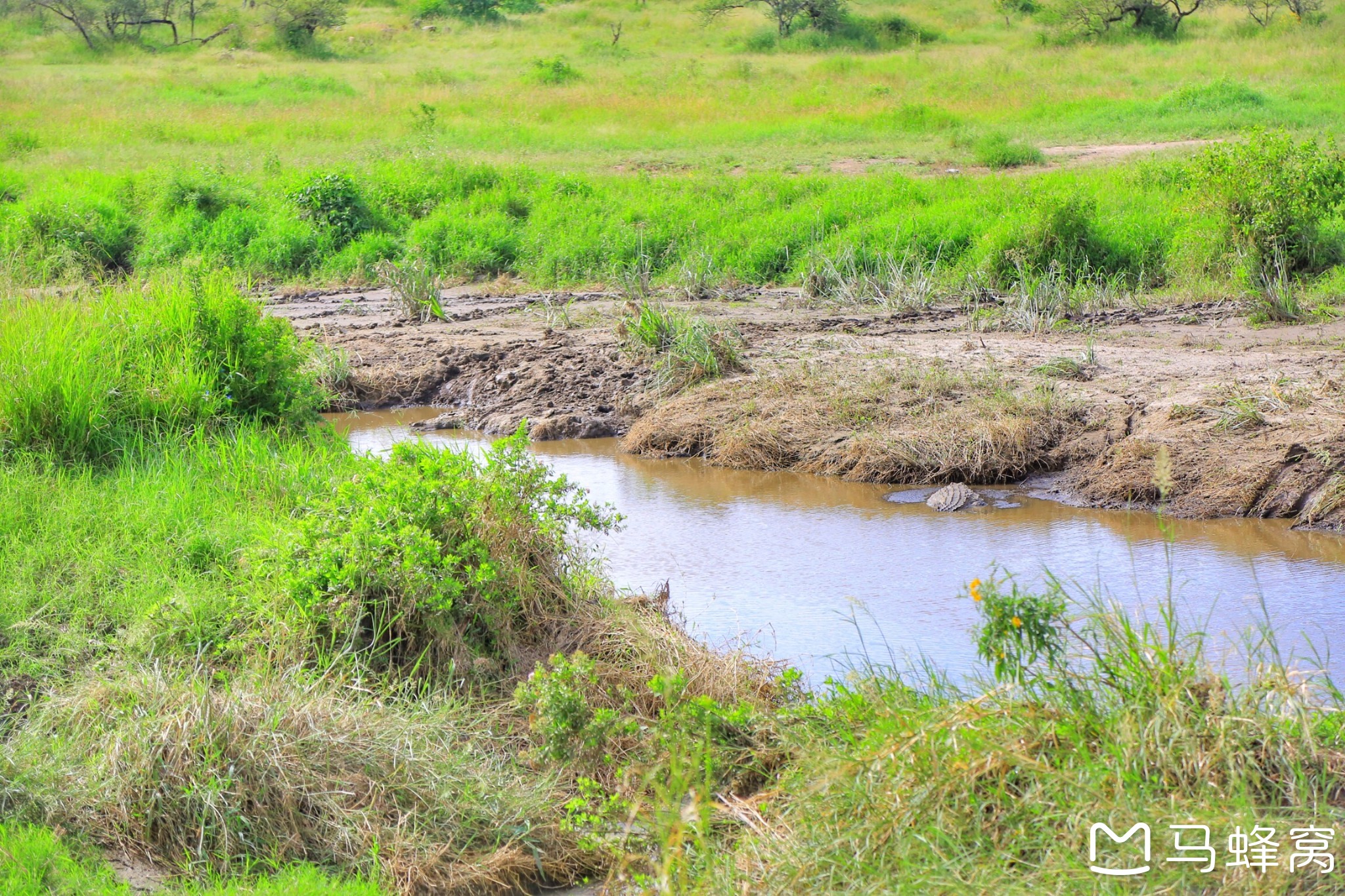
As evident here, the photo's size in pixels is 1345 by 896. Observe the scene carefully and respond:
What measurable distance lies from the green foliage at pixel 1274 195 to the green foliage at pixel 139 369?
763 centimetres

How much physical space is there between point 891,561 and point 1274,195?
19.8 ft

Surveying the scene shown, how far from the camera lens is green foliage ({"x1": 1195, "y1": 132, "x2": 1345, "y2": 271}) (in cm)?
1029

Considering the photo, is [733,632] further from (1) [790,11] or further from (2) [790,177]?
(1) [790,11]

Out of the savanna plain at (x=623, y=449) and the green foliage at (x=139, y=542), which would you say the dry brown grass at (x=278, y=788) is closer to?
the savanna plain at (x=623, y=449)

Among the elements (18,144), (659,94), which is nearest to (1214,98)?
(659,94)

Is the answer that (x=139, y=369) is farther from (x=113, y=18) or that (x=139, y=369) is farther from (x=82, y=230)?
(x=113, y=18)

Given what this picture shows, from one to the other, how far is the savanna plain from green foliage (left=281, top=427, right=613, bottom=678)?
20 mm

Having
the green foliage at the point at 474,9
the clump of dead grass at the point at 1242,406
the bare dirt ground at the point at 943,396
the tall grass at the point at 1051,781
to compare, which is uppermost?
the green foliage at the point at 474,9

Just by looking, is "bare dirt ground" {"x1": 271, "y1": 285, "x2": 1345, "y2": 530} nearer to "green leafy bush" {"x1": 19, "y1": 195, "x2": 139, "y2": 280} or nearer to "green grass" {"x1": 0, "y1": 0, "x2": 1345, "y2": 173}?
"green leafy bush" {"x1": 19, "y1": 195, "x2": 139, "y2": 280}

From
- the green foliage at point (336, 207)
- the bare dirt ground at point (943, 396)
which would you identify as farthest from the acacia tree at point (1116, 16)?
the bare dirt ground at point (943, 396)

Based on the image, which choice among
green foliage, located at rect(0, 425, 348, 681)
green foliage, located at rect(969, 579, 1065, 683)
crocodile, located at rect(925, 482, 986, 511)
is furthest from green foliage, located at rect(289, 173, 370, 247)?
green foliage, located at rect(969, 579, 1065, 683)

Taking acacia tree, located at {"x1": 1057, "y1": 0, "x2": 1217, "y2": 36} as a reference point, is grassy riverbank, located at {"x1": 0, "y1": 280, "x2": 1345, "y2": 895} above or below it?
below

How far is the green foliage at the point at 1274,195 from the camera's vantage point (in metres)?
10.3

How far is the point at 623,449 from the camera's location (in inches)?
346
